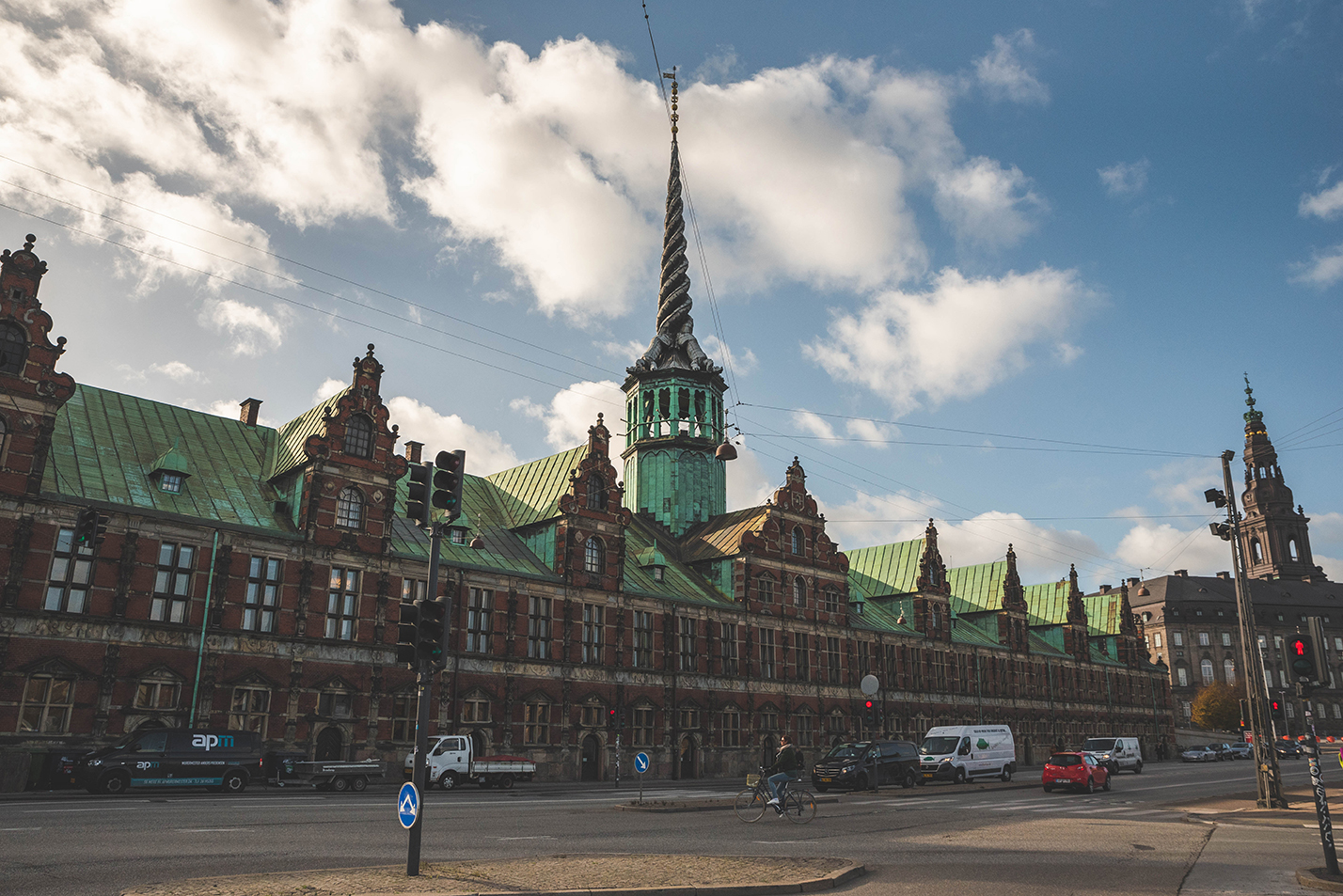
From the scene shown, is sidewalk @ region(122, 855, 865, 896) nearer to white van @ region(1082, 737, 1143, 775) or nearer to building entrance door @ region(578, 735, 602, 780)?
building entrance door @ region(578, 735, 602, 780)

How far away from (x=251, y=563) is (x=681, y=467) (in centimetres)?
3357

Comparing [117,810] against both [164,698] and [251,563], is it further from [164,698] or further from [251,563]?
[251,563]

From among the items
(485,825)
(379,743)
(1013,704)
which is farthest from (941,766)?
(1013,704)

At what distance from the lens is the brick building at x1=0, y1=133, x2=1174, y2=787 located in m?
34.9

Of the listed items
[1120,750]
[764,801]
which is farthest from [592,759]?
[1120,750]

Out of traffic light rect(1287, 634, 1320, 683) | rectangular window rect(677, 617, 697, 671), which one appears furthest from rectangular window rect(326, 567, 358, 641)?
traffic light rect(1287, 634, 1320, 683)

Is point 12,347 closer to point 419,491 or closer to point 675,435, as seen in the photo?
point 419,491

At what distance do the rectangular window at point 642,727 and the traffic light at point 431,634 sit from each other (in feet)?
129

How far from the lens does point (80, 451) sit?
38.1 m

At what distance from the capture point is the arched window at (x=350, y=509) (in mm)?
42531

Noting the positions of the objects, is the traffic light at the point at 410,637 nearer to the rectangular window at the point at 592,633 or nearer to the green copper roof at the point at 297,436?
the green copper roof at the point at 297,436

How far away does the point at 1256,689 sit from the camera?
3281 cm

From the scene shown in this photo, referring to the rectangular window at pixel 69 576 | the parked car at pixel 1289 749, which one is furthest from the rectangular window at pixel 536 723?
the parked car at pixel 1289 749

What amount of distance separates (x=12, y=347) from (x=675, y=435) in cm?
4022
